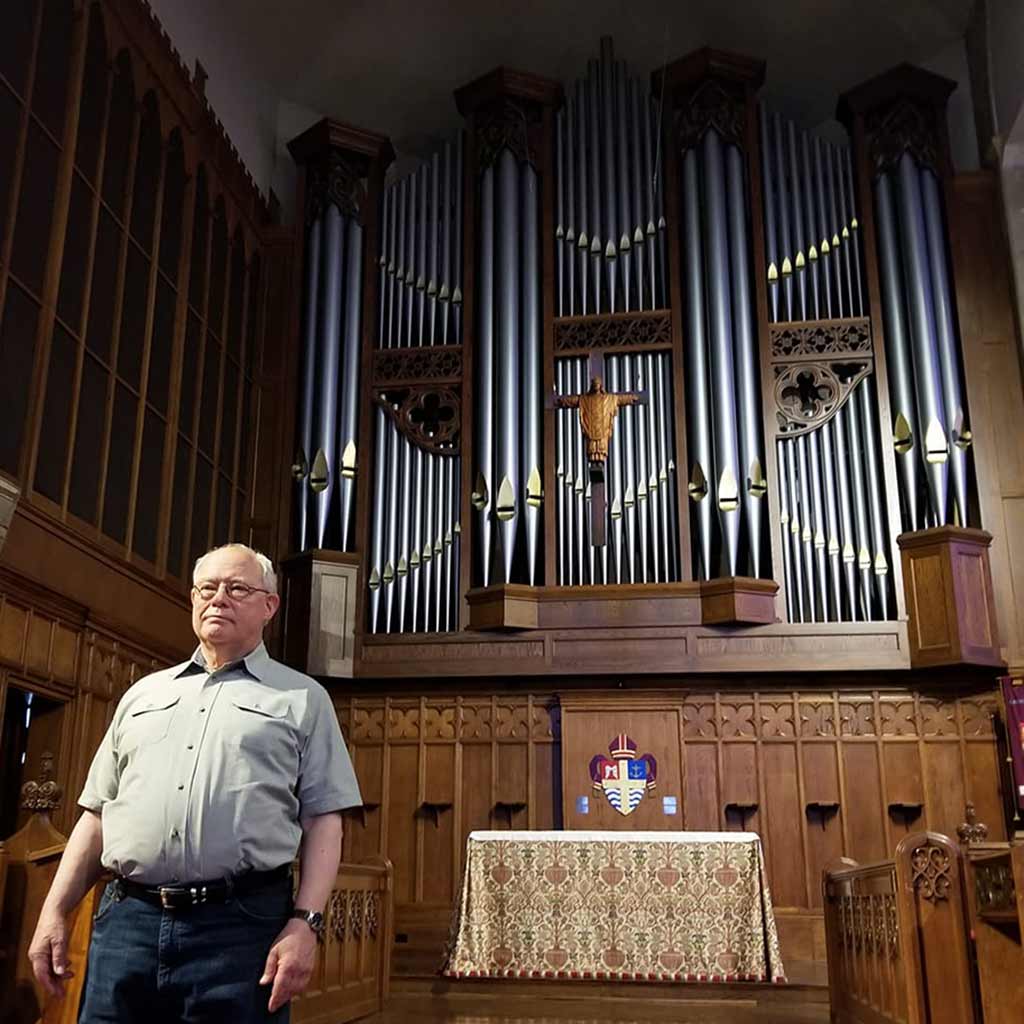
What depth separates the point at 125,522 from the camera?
7.00m

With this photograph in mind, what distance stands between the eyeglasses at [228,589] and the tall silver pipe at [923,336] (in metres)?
6.59

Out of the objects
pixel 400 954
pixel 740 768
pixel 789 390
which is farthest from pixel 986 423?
pixel 400 954

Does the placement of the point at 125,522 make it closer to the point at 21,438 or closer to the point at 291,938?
the point at 21,438

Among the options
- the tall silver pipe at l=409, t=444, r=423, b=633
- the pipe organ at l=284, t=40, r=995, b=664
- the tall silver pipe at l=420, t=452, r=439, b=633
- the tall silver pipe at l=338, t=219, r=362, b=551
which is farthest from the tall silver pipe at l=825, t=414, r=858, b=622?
the tall silver pipe at l=338, t=219, r=362, b=551

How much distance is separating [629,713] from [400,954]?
2.15 m

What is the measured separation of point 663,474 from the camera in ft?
28.2

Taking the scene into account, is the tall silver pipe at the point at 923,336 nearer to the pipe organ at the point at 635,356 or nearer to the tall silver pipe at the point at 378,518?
the pipe organ at the point at 635,356

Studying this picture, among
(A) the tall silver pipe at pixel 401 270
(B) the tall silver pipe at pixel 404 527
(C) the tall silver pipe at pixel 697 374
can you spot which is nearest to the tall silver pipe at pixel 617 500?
(C) the tall silver pipe at pixel 697 374

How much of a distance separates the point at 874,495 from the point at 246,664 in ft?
21.9

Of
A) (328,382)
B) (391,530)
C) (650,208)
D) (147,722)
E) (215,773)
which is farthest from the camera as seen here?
(650,208)

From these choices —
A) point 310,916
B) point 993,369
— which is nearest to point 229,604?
point 310,916

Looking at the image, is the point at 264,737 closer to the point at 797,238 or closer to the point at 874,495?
the point at 874,495

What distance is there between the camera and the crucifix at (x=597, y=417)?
8.55 meters

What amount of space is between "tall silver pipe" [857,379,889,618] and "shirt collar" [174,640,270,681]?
639 cm
